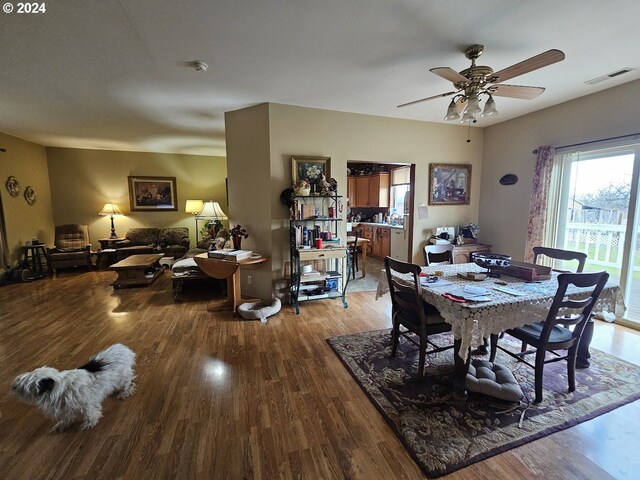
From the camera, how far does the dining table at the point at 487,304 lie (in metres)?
1.61

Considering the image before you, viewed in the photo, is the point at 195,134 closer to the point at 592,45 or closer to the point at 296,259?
the point at 296,259

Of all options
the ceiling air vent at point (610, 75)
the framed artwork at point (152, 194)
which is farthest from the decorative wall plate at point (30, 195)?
the ceiling air vent at point (610, 75)

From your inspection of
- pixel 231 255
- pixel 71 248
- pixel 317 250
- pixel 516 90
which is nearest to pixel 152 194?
pixel 71 248

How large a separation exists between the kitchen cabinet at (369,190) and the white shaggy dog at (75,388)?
5.83 meters

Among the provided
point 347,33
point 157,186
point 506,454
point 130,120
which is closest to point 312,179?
point 347,33

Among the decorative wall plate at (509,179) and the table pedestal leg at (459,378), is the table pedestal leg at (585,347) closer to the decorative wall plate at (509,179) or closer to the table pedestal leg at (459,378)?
the table pedestal leg at (459,378)

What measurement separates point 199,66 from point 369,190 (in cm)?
507

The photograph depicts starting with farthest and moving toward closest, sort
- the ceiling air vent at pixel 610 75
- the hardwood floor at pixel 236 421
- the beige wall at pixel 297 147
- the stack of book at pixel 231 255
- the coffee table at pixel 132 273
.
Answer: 1. the coffee table at pixel 132 273
2. the beige wall at pixel 297 147
3. the stack of book at pixel 231 255
4. the ceiling air vent at pixel 610 75
5. the hardwood floor at pixel 236 421

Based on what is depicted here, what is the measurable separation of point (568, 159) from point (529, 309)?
9.24 feet

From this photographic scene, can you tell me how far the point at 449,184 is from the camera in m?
4.41

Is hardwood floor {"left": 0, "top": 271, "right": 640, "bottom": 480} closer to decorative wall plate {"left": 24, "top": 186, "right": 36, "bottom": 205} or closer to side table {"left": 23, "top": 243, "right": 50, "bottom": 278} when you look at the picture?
side table {"left": 23, "top": 243, "right": 50, "bottom": 278}

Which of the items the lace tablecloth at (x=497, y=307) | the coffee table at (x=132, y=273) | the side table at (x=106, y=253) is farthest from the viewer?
the side table at (x=106, y=253)

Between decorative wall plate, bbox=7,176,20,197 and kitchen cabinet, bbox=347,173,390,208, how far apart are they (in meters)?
6.36

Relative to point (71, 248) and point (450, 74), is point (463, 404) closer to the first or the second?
point (450, 74)
